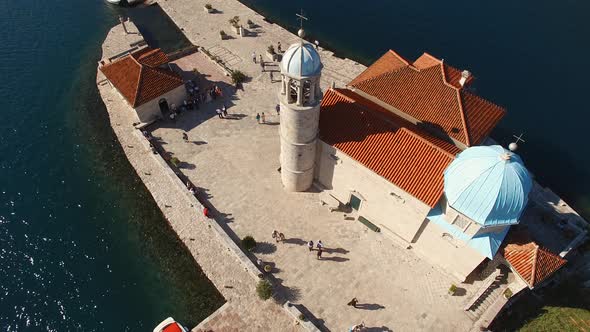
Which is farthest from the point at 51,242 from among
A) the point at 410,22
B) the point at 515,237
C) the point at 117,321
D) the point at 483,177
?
the point at 410,22

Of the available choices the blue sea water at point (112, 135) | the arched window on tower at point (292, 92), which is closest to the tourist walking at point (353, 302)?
the blue sea water at point (112, 135)

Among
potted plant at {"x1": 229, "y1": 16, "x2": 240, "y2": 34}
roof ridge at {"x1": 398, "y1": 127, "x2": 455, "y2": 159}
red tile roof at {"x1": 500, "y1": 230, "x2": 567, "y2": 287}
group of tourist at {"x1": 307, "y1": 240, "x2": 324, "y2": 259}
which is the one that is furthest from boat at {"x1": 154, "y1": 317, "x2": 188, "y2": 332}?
potted plant at {"x1": 229, "y1": 16, "x2": 240, "y2": 34}

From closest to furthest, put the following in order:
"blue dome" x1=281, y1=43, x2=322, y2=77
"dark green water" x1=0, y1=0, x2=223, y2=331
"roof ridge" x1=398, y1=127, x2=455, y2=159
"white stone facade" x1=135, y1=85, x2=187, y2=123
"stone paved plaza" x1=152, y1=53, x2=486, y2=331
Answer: "blue dome" x1=281, y1=43, x2=322, y2=77 < "roof ridge" x1=398, y1=127, x2=455, y2=159 < "stone paved plaza" x1=152, y1=53, x2=486, y2=331 < "dark green water" x1=0, y1=0, x2=223, y2=331 < "white stone facade" x1=135, y1=85, x2=187, y2=123

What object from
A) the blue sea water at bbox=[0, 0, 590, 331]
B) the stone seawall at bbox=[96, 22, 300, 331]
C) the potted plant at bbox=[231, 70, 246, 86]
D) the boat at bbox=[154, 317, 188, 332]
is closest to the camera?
the boat at bbox=[154, 317, 188, 332]

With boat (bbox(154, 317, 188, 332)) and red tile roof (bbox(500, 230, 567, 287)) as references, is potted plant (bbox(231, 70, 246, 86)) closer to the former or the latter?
boat (bbox(154, 317, 188, 332))

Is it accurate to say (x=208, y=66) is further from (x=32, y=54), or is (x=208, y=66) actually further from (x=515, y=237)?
(x=515, y=237)

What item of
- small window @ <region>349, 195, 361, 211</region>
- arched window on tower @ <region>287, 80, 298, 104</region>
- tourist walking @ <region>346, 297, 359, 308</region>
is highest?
arched window on tower @ <region>287, 80, 298, 104</region>

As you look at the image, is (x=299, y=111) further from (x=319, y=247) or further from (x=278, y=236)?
(x=319, y=247)

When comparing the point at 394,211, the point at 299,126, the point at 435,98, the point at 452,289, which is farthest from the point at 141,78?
the point at 452,289
